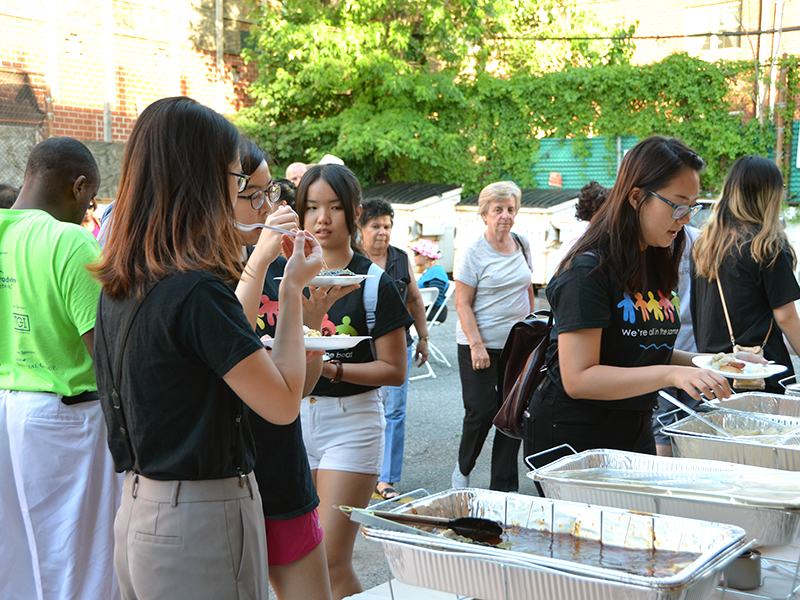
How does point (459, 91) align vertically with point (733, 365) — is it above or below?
above

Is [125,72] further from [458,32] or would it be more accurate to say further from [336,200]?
[336,200]

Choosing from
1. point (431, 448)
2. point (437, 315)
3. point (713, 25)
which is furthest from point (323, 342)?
point (713, 25)

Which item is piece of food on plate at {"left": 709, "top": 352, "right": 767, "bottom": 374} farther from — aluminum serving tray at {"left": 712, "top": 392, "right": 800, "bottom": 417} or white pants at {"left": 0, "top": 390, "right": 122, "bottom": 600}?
white pants at {"left": 0, "top": 390, "right": 122, "bottom": 600}

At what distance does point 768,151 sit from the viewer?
1321 cm

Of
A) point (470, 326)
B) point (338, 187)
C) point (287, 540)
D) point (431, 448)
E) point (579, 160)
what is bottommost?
point (431, 448)

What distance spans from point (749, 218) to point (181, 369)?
2762 millimetres

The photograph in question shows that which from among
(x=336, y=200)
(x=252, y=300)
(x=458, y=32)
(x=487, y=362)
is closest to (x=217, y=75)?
(x=458, y=32)

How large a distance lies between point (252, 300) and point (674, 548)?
3.35 ft

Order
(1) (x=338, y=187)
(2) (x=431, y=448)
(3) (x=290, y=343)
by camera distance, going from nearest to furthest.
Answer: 1. (3) (x=290, y=343)
2. (1) (x=338, y=187)
3. (2) (x=431, y=448)

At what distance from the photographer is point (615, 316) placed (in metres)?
2.20

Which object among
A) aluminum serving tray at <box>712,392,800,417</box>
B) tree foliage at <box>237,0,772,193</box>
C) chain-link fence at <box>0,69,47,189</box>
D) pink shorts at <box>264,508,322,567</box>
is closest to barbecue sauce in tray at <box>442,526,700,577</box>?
pink shorts at <box>264,508,322,567</box>

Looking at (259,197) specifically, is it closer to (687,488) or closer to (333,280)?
(333,280)

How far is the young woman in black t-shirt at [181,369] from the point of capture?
1.40 meters

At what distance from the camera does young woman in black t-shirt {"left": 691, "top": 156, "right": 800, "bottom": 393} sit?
319 centimetres
